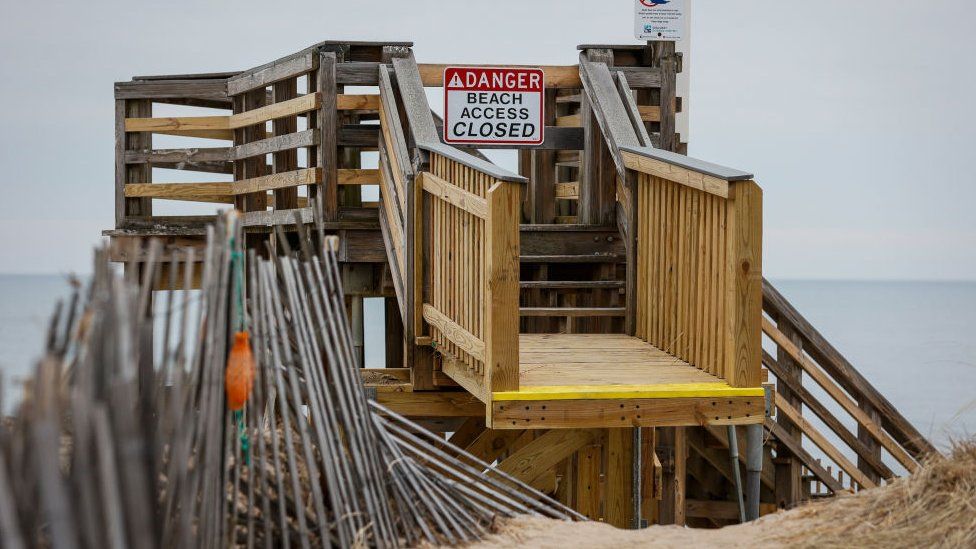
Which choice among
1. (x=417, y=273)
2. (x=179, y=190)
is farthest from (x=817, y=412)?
(x=179, y=190)

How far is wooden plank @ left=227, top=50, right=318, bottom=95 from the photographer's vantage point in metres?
10.4

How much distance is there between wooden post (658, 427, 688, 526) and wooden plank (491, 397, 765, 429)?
2.99 metres

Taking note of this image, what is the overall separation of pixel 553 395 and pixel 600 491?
7.35 ft

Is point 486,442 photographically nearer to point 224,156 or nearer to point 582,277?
point 582,277

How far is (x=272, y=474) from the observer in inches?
217

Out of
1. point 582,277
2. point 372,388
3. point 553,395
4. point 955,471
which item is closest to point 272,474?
point 553,395

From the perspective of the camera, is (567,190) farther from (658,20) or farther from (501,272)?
(501,272)

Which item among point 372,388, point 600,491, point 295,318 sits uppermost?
point 295,318

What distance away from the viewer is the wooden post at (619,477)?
29.2 feet

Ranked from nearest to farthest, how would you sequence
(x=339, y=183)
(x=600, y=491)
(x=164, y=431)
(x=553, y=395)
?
(x=164, y=431)
(x=553, y=395)
(x=600, y=491)
(x=339, y=183)

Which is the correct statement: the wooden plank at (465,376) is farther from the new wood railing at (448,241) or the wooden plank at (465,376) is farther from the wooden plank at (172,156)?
the wooden plank at (172,156)

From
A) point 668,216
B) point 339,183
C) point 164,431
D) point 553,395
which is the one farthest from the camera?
point 339,183

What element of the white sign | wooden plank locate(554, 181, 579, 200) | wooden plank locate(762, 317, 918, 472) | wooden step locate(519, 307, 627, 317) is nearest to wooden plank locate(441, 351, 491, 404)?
wooden step locate(519, 307, 627, 317)

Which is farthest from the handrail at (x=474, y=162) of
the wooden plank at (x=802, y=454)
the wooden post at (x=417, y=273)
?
the wooden plank at (x=802, y=454)
